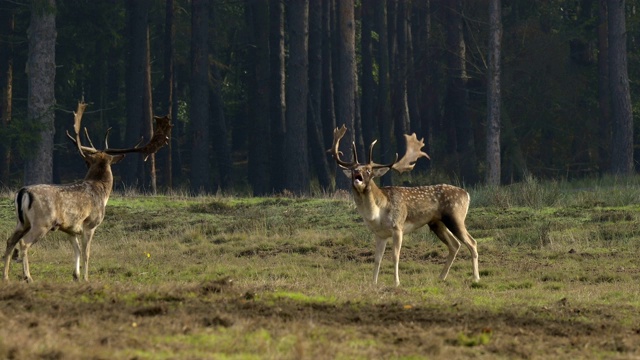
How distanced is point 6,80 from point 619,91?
20.4 metres

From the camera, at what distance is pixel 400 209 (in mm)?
17516

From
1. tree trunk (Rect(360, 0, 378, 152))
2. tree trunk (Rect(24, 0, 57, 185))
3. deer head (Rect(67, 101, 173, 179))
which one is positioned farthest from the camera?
tree trunk (Rect(360, 0, 378, 152))

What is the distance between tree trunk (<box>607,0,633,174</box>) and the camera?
141 ft

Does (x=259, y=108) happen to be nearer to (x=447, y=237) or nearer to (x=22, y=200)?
(x=447, y=237)

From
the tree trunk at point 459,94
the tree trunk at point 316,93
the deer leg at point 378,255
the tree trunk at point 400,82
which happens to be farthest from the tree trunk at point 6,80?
the deer leg at point 378,255

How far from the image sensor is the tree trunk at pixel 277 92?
1786 inches

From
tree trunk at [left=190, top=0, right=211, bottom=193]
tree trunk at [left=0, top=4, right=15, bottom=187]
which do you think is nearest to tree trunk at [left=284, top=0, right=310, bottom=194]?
tree trunk at [left=190, top=0, right=211, bottom=193]

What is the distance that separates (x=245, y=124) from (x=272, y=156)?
24.8 ft

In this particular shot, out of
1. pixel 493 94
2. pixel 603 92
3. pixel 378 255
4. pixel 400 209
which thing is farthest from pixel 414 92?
pixel 378 255

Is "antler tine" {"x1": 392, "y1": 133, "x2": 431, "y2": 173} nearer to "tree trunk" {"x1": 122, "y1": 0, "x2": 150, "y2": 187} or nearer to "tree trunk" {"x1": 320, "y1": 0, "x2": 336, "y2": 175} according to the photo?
"tree trunk" {"x1": 122, "y1": 0, "x2": 150, "y2": 187}

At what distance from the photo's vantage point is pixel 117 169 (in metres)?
53.0

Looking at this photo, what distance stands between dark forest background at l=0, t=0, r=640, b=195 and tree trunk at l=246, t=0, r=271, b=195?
0.27 feet

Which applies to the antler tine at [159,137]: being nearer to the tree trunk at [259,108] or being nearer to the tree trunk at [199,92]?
the tree trunk at [199,92]

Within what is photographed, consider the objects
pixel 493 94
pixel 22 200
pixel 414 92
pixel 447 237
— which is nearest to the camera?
pixel 22 200
